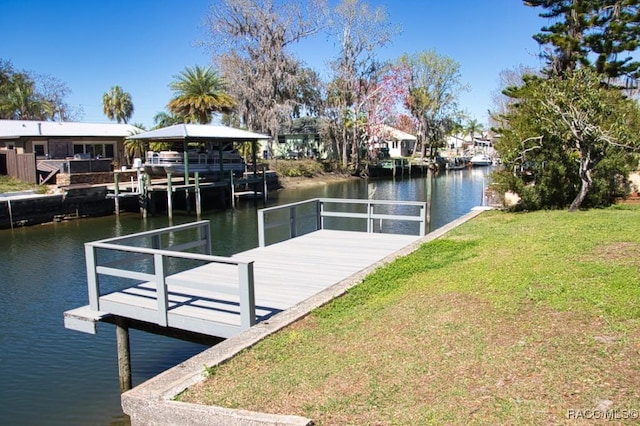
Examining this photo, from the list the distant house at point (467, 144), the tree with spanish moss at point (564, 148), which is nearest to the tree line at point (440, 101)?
the tree with spanish moss at point (564, 148)

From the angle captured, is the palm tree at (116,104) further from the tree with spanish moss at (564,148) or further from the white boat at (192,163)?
the tree with spanish moss at (564,148)

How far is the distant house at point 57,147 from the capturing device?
3197cm

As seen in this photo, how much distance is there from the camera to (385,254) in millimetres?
11359

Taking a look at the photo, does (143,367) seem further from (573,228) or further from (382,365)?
(573,228)

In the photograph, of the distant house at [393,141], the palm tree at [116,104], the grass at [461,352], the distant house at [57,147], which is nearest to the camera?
the grass at [461,352]

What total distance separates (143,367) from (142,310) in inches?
68.0

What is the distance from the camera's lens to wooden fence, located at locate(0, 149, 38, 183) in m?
31.8

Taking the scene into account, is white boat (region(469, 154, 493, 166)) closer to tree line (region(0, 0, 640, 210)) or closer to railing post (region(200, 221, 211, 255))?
tree line (region(0, 0, 640, 210))

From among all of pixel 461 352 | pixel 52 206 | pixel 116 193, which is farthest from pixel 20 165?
pixel 461 352

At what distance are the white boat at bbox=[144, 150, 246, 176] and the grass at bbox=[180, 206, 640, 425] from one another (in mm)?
25261

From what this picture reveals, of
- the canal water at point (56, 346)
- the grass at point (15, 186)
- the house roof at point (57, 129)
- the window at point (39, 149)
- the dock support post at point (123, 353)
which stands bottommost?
the canal water at point (56, 346)

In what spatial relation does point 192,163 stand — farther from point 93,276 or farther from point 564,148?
point 93,276

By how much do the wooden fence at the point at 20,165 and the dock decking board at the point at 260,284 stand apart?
2512cm

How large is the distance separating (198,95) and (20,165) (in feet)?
53.0
